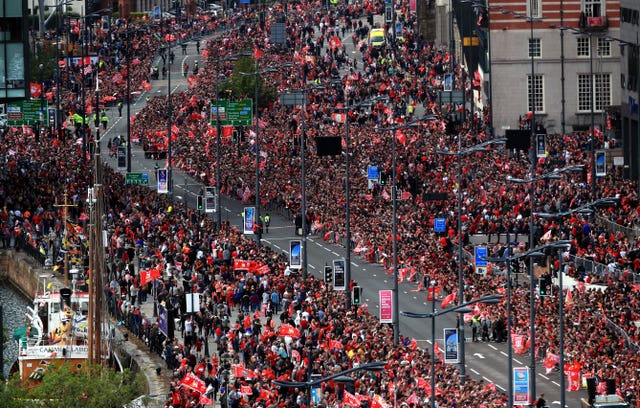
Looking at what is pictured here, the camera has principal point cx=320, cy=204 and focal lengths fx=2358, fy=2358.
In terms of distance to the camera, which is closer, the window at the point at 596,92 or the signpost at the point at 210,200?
the signpost at the point at 210,200

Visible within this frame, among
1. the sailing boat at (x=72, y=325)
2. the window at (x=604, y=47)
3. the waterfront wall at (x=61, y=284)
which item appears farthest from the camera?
the window at (x=604, y=47)

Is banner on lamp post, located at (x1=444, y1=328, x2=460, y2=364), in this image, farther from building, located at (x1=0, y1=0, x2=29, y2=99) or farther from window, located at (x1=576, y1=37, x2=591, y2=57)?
window, located at (x1=576, y1=37, x2=591, y2=57)

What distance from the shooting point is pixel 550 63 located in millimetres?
150500

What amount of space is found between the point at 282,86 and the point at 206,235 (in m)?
48.6

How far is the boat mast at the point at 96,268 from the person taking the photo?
88312 mm

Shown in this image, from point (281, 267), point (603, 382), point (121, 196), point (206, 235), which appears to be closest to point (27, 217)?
point (121, 196)

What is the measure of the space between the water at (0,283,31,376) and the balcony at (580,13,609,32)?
141ft

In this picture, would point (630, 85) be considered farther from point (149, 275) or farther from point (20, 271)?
point (149, 275)

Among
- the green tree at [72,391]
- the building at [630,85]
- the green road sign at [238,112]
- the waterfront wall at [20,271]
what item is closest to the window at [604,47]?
the building at [630,85]

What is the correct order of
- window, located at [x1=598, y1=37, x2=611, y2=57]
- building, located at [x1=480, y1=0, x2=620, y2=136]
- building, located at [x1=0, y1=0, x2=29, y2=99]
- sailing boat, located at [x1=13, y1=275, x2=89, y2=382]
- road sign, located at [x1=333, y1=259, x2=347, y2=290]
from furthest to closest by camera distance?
1. building, located at [x1=480, y1=0, x2=620, y2=136]
2. window, located at [x1=598, y1=37, x2=611, y2=57]
3. building, located at [x1=0, y1=0, x2=29, y2=99]
4. road sign, located at [x1=333, y1=259, x2=347, y2=290]
5. sailing boat, located at [x1=13, y1=275, x2=89, y2=382]

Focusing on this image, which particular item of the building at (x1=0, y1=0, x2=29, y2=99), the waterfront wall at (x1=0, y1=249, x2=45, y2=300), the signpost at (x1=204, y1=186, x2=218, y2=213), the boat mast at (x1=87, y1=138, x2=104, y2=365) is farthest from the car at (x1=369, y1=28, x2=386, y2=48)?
the boat mast at (x1=87, y1=138, x2=104, y2=365)

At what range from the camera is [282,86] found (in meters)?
159

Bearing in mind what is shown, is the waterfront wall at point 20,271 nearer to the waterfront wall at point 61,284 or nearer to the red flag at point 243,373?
the waterfront wall at point 61,284

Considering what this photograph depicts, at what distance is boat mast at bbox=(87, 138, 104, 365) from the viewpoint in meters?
88.3
